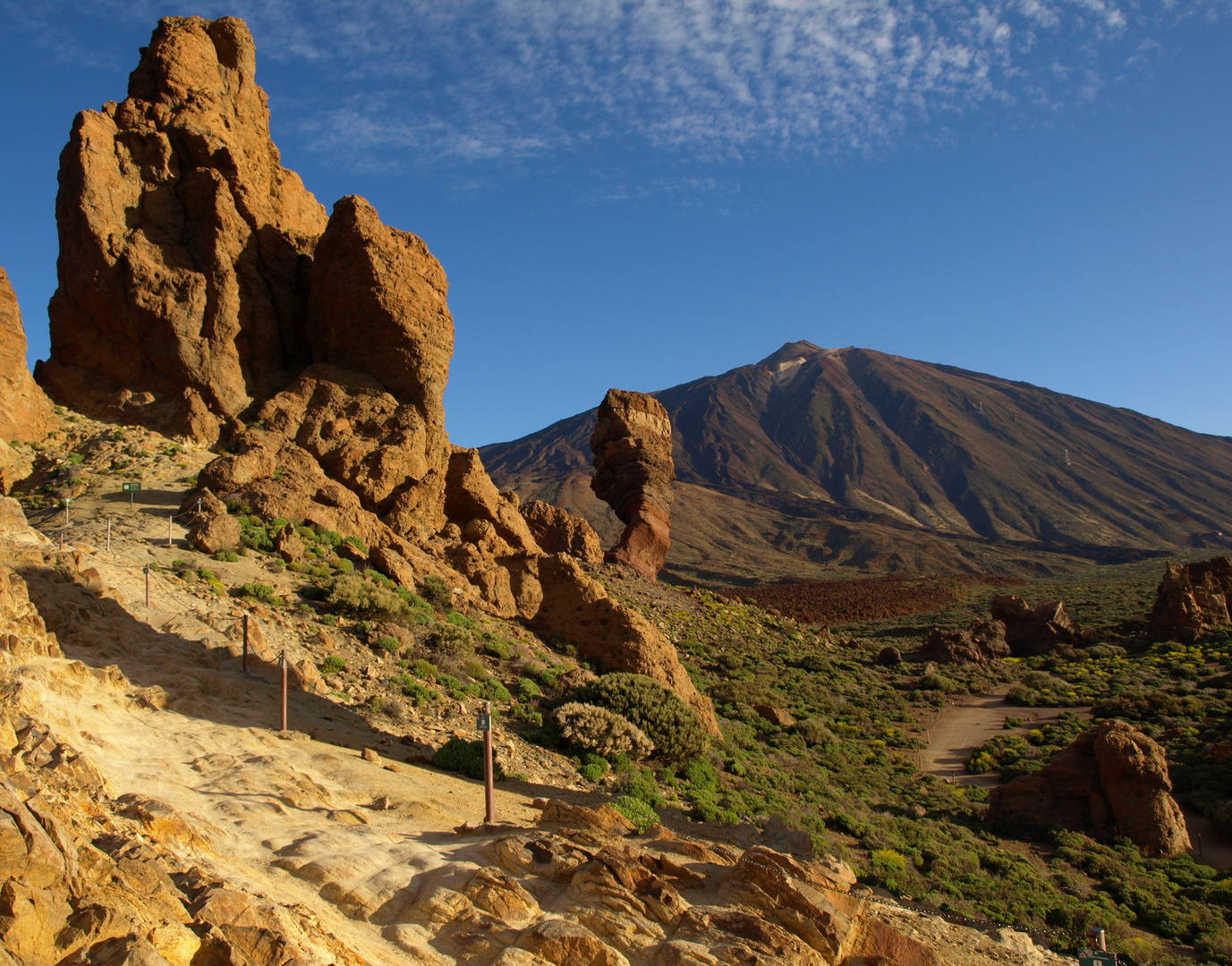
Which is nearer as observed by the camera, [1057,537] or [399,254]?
[399,254]

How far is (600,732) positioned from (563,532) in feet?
72.7

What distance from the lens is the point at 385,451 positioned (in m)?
18.0

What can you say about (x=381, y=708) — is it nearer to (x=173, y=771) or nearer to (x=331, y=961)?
(x=173, y=771)

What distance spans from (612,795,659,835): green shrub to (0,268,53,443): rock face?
15.4 m

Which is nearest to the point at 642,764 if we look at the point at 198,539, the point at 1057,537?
the point at 198,539

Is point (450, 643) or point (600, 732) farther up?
point (450, 643)

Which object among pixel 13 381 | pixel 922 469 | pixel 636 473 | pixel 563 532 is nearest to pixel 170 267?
pixel 13 381

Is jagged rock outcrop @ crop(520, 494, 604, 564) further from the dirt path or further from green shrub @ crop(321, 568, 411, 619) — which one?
green shrub @ crop(321, 568, 411, 619)

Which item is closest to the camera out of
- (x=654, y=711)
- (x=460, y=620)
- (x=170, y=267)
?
(x=654, y=711)

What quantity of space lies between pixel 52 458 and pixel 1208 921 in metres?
21.9

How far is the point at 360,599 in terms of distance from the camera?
1381 centimetres

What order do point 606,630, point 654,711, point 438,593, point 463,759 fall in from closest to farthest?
point 463,759
point 654,711
point 438,593
point 606,630

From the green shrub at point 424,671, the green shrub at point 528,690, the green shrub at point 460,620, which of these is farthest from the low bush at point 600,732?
the green shrub at point 460,620

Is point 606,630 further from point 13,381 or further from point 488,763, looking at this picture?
point 13,381
